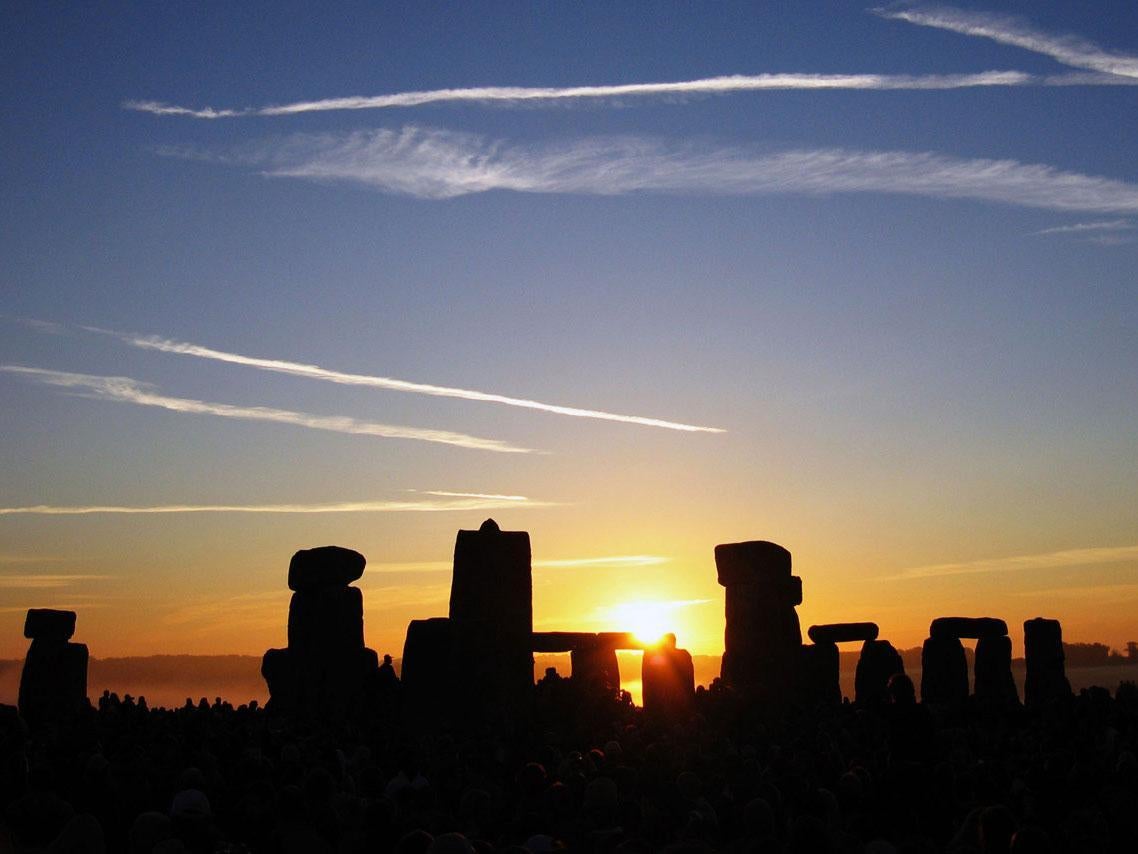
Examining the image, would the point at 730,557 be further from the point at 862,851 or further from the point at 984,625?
the point at 862,851

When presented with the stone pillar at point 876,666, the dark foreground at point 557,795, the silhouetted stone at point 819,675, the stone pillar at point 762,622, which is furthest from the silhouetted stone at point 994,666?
the dark foreground at point 557,795

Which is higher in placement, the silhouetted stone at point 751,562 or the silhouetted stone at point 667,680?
the silhouetted stone at point 751,562

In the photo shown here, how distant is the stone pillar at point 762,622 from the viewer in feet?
94.7

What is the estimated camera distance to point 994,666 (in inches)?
1255

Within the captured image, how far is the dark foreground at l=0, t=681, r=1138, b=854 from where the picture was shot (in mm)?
8406

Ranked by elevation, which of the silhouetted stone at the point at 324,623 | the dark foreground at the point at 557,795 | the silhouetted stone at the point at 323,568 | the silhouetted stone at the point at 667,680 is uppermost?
the silhouetted stone at the point at 323,568

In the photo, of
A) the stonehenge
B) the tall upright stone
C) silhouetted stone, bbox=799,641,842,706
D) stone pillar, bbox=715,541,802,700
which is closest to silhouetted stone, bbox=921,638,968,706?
the stonehenge

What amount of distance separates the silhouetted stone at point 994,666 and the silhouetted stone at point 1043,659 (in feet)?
1.42

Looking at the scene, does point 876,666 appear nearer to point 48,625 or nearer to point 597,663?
point 597,663

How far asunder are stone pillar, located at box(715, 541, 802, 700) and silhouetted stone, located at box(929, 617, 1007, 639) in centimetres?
537

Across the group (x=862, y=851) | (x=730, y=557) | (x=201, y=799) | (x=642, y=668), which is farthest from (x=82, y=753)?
(x=730, y=557)

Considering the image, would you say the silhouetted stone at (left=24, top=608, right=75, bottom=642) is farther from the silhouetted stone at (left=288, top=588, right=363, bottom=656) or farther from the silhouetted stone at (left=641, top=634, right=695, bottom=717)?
the silhouetted stone at (left=641, top=634, right=695, bottom=717)

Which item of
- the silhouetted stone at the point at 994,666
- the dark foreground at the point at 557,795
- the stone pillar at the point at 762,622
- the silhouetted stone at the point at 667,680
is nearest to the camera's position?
the dark foreground at the point at 557,795

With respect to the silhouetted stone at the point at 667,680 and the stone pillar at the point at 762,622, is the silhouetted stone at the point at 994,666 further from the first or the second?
the silhouetted stone at the point at 667,680
